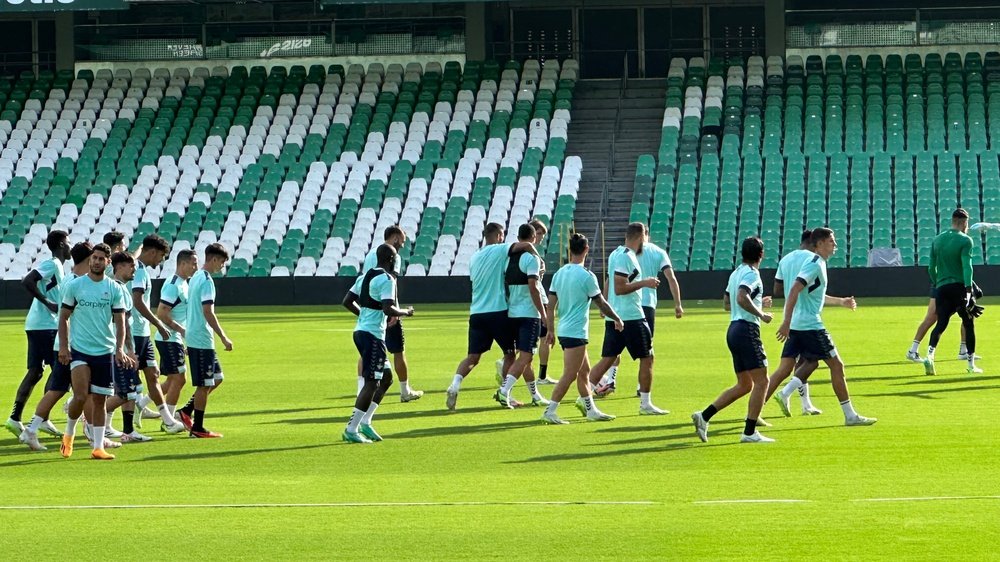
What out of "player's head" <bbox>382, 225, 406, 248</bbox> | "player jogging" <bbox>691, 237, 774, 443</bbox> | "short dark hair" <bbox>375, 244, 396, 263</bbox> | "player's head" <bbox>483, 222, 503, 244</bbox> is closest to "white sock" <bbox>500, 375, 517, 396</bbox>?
"player's head" <bbox>483, 222, 503, 244</bbox>

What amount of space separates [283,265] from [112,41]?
15.0 m

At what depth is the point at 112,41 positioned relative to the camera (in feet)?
157

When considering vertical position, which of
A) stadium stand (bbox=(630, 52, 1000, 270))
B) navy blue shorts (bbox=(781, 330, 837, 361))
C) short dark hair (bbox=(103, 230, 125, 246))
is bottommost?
navy blue shorts (bbox=(781, 330, 837, 361))

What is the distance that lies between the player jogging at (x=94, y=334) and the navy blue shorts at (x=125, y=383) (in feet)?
2.33

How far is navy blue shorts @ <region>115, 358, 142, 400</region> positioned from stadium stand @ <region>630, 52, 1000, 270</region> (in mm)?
23894

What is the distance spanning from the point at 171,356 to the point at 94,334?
1.86 metres

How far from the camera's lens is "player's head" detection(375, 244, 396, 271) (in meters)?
12.7

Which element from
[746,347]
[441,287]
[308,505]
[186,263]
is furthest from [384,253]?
[441,287]

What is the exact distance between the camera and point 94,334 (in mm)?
11812

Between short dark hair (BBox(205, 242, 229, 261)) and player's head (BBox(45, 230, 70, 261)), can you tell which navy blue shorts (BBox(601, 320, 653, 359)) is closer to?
short dark hair (BBox(205, 242, 229, 261))

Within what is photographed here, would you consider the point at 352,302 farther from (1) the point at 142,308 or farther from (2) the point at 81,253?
(2) the point at 81,253

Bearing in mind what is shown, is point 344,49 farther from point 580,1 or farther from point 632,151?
point 632,151

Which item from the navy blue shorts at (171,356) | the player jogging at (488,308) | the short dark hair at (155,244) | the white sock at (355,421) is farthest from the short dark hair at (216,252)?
the player jogging at (488,308)

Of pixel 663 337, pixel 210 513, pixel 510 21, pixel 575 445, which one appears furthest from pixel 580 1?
pixel 210 513
